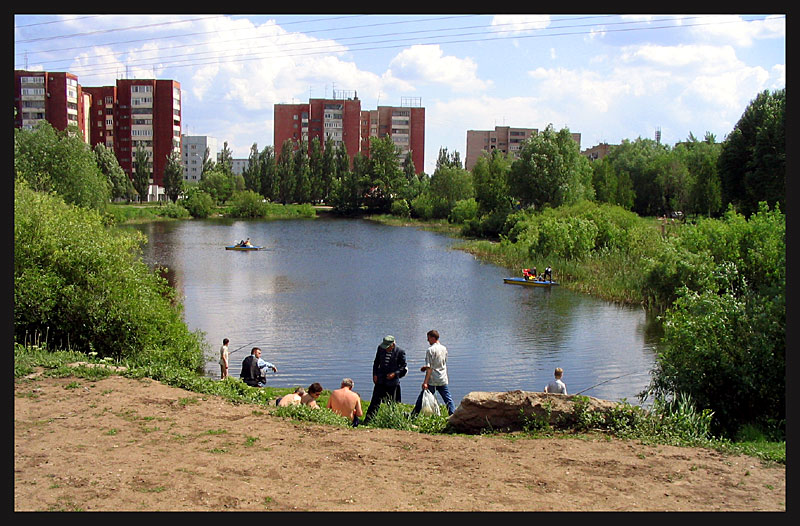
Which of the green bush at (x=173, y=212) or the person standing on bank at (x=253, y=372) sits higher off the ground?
the green bush at (x=173, y=212)

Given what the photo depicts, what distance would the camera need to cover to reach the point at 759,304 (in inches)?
538

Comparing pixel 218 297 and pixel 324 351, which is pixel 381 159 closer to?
pixel 218 297

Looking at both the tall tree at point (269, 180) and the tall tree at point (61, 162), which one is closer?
the tall tree at point (61, 162)

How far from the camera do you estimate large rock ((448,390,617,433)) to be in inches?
414

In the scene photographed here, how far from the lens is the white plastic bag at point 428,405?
1217 cm

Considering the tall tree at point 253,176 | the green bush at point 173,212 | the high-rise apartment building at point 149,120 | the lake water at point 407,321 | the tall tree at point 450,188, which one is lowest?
the lake water at point 407,321

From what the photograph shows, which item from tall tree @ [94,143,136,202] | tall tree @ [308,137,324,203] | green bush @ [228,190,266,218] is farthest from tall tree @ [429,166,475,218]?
tall tree @ [94,143,136,202]

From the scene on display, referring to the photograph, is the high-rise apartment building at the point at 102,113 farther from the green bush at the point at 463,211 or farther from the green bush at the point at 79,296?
the green bush at the point at 79,296

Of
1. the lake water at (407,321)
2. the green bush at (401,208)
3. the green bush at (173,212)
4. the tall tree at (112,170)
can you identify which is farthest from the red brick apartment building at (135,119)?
the lake water at (407,321)

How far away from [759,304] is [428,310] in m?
17.1

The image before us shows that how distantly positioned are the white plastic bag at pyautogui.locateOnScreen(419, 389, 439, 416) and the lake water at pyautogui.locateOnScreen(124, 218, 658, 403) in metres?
4.43

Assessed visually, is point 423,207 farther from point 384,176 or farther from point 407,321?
point 407,321

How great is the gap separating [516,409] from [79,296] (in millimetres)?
11110

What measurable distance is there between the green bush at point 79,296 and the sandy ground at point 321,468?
229 inches
